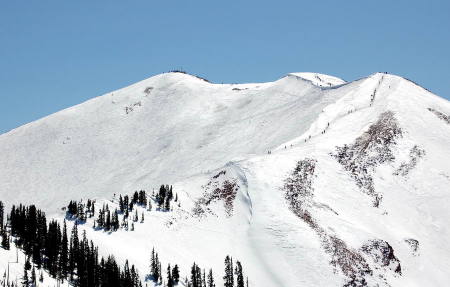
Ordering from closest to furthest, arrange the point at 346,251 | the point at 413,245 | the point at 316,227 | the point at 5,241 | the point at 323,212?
the point at 5,241 < the point at 346,251 < the point at 316,227 < the point at 413,245 < the point at 323,212

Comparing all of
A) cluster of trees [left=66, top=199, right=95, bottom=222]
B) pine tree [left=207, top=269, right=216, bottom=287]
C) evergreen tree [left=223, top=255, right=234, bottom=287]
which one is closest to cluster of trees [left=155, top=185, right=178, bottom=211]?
cluster of trees [left=66, top=199, right=95, bottom=222]

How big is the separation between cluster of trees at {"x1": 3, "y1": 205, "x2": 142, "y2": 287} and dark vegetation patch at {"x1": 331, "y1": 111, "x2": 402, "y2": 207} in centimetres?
6597

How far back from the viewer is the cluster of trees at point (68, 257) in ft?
384

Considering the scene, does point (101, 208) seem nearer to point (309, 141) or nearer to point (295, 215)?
point (295, 215)

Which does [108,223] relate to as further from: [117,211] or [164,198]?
[164,198]

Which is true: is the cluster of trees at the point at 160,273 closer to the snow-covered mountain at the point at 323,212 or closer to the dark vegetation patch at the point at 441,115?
the snow-covered mountain at the point at 323,212

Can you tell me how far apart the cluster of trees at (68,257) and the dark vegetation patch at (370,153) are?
65972mm

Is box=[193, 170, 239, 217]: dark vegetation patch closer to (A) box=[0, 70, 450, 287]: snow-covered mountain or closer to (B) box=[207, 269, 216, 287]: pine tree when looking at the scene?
(A) box=[0, 70, 450, 287]: snow-covered mountain

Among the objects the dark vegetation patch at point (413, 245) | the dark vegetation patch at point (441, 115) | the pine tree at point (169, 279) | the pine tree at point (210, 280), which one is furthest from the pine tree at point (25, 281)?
the dark vegetation patch at point (441, 115)

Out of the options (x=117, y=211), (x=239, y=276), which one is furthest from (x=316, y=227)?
(x=117, y=211)

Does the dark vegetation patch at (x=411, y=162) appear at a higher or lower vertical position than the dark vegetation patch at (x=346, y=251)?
higher

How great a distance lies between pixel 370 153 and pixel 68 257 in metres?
83.5

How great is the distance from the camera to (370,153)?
168250mm

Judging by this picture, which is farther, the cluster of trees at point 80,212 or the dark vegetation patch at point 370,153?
the dark vegetation patch at point 370,153
